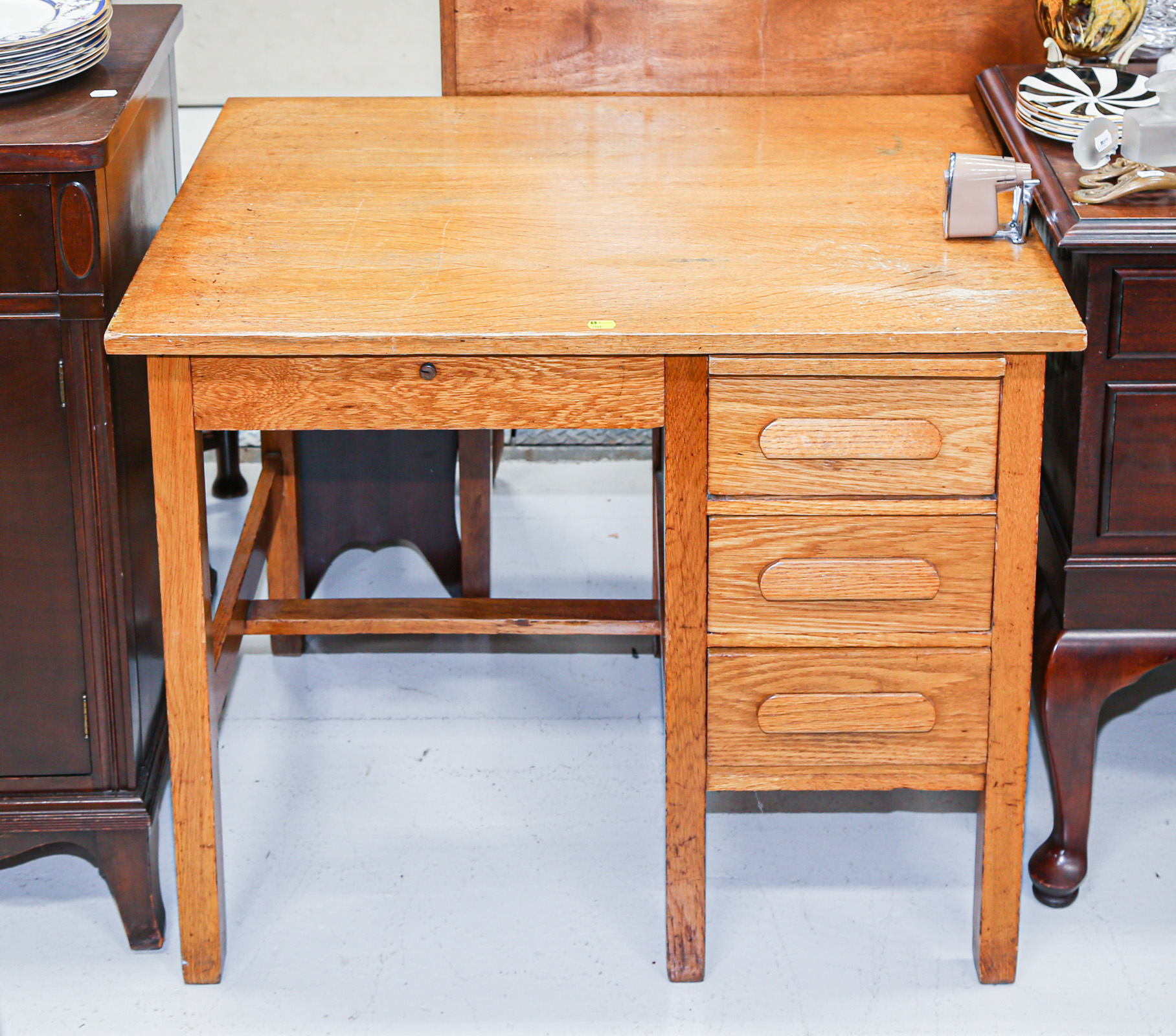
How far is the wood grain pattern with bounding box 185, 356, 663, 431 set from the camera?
1.83m

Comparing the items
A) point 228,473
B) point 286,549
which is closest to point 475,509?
point 286,549

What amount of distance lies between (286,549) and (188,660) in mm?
796

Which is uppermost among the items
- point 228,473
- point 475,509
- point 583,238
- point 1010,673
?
point 583,238

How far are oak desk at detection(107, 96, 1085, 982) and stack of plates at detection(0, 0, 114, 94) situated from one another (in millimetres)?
214

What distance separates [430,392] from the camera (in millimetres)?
1844

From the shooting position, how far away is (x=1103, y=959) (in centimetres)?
214

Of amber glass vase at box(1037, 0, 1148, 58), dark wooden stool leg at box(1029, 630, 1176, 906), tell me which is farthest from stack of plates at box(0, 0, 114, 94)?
dark wooden stool leg at box(1029, 630, 1176, 906)

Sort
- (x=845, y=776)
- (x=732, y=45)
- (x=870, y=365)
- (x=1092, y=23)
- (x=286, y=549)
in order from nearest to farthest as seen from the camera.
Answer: (x=870, y=365), (x=845, y=776), (x=1092, y=23), (x=732, y=45), (x=286, y=549)

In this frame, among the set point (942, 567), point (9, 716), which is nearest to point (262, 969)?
point (9, 716)

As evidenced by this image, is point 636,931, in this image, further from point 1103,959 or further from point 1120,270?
point 1120,270

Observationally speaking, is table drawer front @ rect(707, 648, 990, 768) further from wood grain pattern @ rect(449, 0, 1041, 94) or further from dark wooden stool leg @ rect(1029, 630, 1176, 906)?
wood grain pattern @ rect(449, 0, 1041, 94)

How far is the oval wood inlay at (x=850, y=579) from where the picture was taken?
6.27 ft

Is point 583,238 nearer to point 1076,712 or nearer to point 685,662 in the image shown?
point 685,662

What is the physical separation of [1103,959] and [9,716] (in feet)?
4.71
